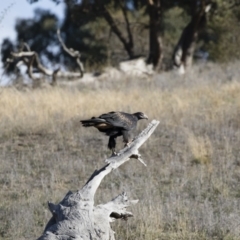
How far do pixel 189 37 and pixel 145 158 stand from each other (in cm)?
1330

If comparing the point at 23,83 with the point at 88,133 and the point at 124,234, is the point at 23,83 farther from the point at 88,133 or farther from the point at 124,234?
the point at 124,234

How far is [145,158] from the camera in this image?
10.4m

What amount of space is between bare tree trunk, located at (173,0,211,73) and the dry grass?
677 centimetres

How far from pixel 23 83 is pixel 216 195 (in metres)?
10.3

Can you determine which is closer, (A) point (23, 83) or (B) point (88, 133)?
(B) point (88, 133)

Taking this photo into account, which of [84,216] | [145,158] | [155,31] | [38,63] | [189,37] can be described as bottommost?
[145,158]

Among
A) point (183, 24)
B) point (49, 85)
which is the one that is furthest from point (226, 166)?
point (183, 24)

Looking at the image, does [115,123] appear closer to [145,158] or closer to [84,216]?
[84,216]

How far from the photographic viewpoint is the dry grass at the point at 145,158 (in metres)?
7.39

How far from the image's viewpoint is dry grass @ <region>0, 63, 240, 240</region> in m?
7.39

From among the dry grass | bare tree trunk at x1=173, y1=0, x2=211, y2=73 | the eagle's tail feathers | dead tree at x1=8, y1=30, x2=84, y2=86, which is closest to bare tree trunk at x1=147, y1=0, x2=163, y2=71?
bare tree trunk at x1=173, y1=0, x2=211, y2=73

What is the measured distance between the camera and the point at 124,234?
7.09m

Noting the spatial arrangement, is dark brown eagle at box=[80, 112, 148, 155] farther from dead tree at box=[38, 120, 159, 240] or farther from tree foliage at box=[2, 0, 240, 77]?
tree foliage at box=[2, 0, 240, 77]

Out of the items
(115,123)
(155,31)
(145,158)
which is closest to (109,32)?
(155,31)
